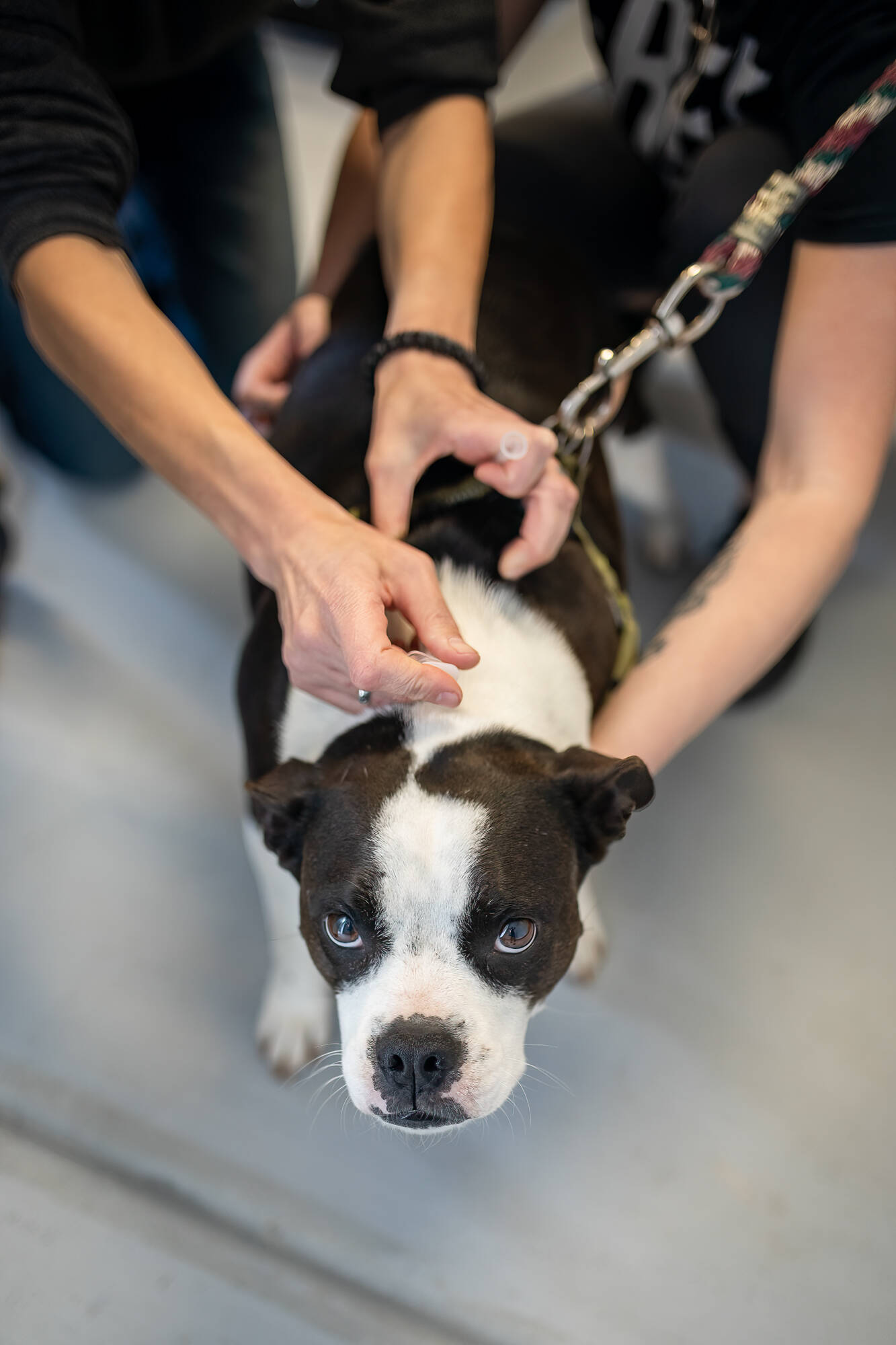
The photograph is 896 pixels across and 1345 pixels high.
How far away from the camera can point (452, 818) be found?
131 centimetres

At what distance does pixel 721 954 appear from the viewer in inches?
85.5

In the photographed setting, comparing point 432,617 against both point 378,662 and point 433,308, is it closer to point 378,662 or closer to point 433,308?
point 378,662

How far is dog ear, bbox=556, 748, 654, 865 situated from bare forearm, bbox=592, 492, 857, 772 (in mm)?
270

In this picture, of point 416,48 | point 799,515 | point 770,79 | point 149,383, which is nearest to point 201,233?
point 416,48

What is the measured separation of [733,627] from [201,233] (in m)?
1.90

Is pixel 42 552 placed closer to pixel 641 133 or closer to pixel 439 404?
pixel 439 404

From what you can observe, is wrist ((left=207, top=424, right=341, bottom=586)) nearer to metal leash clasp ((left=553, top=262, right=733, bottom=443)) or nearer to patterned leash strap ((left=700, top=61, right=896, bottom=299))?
metal leash clasp ((left=553, top=262, right=733, bottom=443))

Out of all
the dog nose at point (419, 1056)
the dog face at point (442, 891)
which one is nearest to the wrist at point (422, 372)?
the dog face at point (442, 891)

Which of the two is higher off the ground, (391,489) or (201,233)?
(391,489)

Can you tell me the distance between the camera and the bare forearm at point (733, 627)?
1739 mm

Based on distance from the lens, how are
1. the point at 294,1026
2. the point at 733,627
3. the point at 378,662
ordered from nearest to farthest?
the point at 378,662 → the point at 733,627 → the point at 294,1026

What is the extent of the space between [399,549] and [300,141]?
10.5 ft

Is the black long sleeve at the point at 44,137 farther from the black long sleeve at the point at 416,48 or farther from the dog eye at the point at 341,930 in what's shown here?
the dog eye at the point at 341,930

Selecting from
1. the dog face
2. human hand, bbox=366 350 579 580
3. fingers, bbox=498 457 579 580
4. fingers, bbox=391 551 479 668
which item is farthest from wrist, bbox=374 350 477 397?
the dog face
